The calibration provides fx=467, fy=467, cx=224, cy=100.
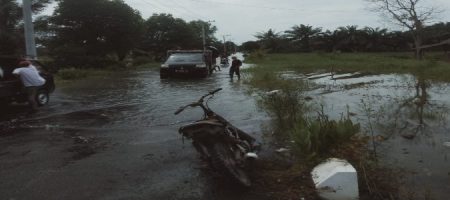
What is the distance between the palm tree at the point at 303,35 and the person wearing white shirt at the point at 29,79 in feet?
203

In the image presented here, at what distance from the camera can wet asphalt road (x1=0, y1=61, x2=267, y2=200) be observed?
5.43 meters

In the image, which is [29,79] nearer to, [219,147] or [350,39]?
[219,147]

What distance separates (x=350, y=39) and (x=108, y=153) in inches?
2436

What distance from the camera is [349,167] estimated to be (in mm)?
5066

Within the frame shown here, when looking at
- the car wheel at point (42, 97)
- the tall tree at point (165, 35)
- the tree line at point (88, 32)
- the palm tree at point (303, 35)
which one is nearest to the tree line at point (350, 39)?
the palm tree at point (303, 35)

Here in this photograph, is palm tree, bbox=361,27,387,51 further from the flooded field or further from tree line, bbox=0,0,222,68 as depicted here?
the flooded field

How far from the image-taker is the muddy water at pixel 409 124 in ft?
18.6

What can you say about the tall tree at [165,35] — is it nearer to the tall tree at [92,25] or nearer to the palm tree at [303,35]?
the palm tree at [303,35]

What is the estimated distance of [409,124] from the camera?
915 cm

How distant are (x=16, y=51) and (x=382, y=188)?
29247 millimetres

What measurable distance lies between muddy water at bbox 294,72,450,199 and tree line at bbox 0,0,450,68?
23.1 m

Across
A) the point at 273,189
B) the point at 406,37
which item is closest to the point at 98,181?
the point at 273,189

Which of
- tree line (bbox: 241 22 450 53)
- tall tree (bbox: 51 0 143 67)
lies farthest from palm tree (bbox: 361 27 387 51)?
tall tree (bbox: 51 0 143 67)

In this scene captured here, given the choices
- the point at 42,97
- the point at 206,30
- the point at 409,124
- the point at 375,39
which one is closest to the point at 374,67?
the point at 409,124
